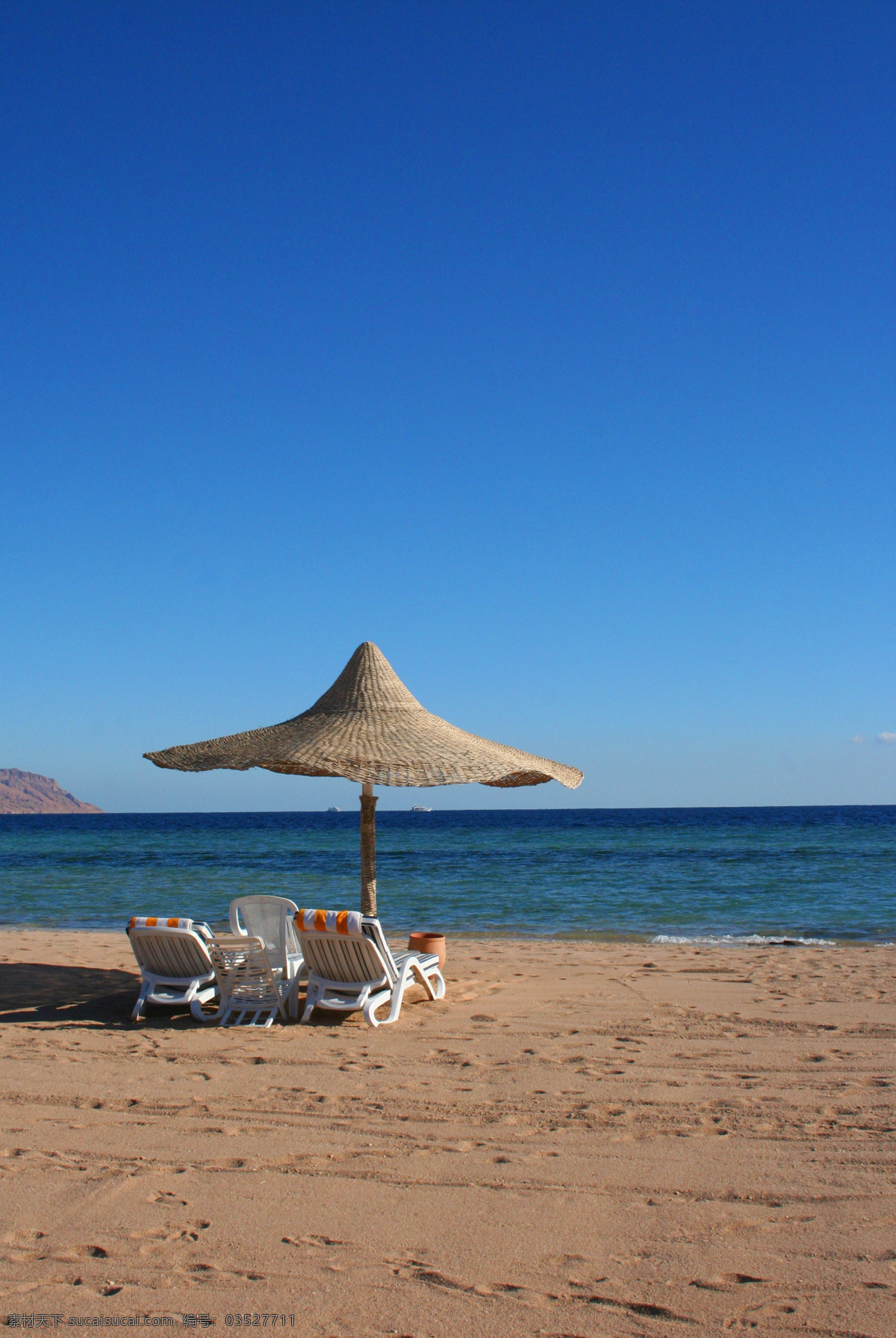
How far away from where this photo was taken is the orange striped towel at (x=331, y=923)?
6.05 metres

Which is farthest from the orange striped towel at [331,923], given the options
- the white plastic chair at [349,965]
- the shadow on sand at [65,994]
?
the shadow on sand at [65,994]

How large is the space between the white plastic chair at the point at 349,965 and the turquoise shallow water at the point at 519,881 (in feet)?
23.4

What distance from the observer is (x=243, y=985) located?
6.40 metres

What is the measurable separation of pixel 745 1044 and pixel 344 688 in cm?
411

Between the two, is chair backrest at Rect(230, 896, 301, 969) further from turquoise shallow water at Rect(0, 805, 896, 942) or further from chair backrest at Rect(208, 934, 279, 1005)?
turquoise shallow water at Rect(0, 805, 896, 942)

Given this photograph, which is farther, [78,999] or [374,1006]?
[78,999]

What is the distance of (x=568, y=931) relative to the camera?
1309cm

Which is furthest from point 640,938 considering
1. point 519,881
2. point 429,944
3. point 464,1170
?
point 519,881

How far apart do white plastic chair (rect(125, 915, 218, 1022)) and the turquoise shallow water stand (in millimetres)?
7474

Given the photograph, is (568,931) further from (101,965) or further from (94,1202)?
(94,1202)

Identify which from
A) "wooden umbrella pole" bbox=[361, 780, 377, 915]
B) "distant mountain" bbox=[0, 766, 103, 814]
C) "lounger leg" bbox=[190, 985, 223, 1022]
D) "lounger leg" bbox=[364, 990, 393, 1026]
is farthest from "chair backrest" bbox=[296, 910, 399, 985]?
"distant mountain" bbox=[0, 766, 103, 814]

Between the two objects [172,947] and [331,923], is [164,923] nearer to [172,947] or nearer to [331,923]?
[172,947]

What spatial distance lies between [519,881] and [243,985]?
15918 millimetres

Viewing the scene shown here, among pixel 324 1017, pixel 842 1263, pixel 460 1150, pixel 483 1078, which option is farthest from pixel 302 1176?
pixel 324 1017
